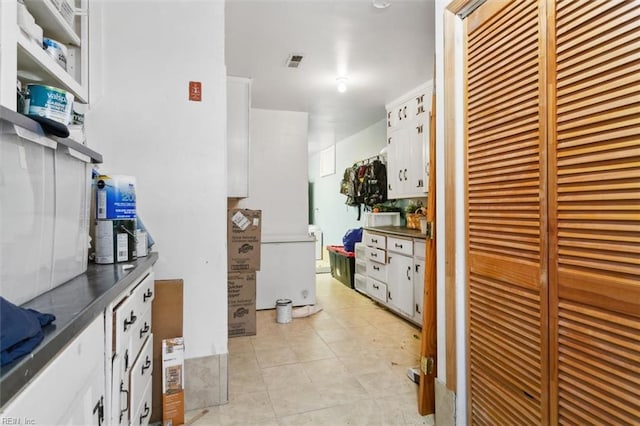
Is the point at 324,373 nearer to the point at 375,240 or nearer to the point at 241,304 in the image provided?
the point at 241,304

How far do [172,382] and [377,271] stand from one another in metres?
2.69

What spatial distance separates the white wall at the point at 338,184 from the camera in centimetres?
547

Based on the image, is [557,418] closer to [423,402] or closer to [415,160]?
[423,402]

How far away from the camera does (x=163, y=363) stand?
1.72 metres

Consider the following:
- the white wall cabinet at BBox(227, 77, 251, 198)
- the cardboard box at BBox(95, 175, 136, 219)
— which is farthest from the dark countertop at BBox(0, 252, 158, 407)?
the white wall cabinet at BBox(227, 77, 251, 198)

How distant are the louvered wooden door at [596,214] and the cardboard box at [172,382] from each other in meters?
1.64

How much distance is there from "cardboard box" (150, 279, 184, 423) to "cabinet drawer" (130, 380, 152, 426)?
0.22 meters

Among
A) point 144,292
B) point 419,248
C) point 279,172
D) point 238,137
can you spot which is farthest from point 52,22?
point 419,248

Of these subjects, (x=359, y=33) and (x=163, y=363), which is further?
(x=359, y=33)

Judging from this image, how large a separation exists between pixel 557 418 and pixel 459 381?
0.50m

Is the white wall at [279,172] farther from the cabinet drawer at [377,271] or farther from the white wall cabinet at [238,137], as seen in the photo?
the white wall cabinet at [238,137]

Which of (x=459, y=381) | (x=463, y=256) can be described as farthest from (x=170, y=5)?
(x=459, y=381)

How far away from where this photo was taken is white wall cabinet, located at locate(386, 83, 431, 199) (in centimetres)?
363

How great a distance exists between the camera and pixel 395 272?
361cm
